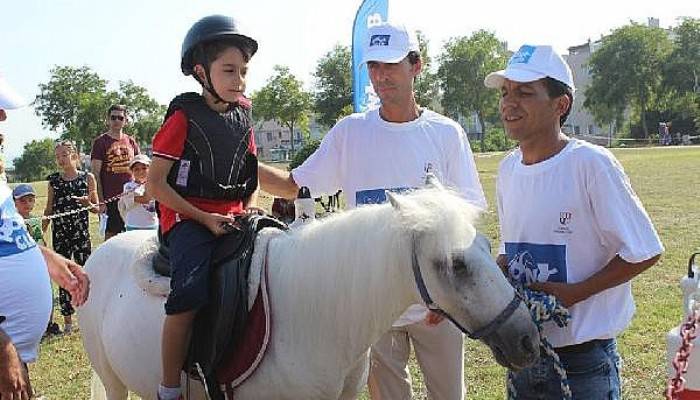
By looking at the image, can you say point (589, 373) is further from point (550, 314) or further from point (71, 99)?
point (71, 99)

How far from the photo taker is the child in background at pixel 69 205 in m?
8.82

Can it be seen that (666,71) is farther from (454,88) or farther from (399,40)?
(399,40)

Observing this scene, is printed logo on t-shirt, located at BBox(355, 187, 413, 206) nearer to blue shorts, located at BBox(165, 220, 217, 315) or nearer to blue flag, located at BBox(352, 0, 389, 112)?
blue shorts, located at BBox(165, 220, 217, 315)

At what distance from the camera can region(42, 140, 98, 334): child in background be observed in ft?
28.9

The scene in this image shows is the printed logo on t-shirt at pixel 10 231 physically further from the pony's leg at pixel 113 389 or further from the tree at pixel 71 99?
the tree at pixel 71 99

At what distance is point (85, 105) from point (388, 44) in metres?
66.3

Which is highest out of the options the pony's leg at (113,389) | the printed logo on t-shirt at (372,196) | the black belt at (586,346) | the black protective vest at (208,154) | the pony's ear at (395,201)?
the black protective vest at (208,154)

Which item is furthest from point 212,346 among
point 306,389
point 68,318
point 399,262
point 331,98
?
point 331,98

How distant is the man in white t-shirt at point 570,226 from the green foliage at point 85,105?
2508 inches

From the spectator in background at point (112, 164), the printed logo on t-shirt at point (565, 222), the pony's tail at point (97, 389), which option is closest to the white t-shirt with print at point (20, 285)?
the pony's tail at point (97, 389)

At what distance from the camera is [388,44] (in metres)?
3.62

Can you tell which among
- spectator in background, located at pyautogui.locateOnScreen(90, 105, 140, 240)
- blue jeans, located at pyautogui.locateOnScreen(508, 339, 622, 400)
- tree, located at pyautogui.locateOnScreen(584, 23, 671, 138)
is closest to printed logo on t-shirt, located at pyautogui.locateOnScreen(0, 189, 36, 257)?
blue jeans, located at pyautogui.locateOnScreen(508, 339, 622, 400)

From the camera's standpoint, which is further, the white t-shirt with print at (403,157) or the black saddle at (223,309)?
the white t-shirt with print at (403,157)

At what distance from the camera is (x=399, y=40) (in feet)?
11.9
